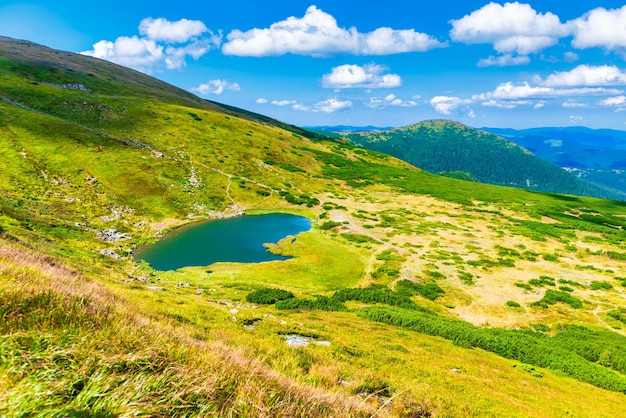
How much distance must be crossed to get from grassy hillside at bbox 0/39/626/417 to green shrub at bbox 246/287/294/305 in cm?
37

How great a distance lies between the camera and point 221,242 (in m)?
56.9

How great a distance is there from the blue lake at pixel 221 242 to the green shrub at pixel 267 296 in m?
14.4

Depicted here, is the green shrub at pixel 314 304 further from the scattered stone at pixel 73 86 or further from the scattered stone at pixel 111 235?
the scattered stone at pixel 73 86

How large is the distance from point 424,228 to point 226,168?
5898 centimetres

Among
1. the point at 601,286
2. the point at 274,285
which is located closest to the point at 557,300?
the point at 601,286

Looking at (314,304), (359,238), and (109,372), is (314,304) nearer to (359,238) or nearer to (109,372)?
(359,238)

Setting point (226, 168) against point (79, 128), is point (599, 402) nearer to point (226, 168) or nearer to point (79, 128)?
point (226, 168)

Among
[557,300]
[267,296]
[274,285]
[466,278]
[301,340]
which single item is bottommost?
[274,285]

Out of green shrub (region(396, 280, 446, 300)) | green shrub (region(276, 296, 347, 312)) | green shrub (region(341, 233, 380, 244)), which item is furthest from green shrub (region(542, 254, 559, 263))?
green shrub (region(276, 296, 347, 312))

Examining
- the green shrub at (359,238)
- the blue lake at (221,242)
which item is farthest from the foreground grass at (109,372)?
the green shrub at (359,238)

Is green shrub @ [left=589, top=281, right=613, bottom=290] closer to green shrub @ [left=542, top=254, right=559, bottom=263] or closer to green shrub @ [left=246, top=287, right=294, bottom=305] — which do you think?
green shrub @ [left=542, top=254, right=559, bottom=263]

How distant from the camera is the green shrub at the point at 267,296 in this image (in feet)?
113

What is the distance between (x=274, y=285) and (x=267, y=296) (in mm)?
7238

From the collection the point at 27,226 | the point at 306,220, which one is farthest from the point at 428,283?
the point at 27,226
